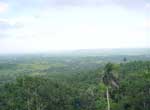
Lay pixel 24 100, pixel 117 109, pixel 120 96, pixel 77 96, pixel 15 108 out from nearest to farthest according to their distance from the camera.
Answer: pixel 117 109
pixel 120 96
pixel 15 108
pixel 24 100
pixel 77 96

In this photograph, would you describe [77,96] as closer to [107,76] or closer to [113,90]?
[113,90]

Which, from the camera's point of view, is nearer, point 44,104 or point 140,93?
point 140,93

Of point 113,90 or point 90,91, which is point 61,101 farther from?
point 113,90

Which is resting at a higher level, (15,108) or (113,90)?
(113,90)

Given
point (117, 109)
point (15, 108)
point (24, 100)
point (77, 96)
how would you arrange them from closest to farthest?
point (117, 109), point (15, 108), point (24, 100), point (77, 96)

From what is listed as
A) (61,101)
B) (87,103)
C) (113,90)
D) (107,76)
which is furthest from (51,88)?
(107,76)

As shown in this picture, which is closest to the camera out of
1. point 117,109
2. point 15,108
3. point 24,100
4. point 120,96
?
point 117,109

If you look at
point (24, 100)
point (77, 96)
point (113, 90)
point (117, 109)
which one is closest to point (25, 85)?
point (24, 100)

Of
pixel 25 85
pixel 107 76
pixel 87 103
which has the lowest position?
pixel 87 103

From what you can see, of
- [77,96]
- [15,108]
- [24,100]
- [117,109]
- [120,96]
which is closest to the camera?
[117,109]
